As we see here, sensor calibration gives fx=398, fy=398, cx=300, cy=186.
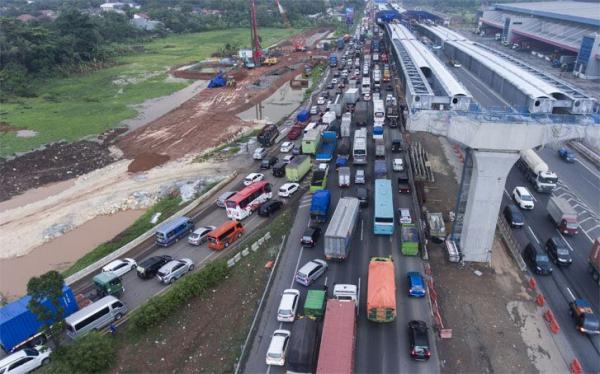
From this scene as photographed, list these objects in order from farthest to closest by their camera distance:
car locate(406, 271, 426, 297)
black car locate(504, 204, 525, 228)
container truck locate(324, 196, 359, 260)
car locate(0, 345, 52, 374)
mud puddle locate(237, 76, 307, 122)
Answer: mud puddle locate(237, 76, 307, 122), black car locate(504, 204, 525, 228), container truck locate(324, 196, 359, 260), car locate(406, 271, 426, 297), car locate(0, 345, 52, 374)

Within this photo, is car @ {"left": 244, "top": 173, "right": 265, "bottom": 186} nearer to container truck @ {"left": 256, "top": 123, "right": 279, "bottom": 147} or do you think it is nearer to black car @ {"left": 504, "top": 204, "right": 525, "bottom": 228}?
container truck @ {"left": 256, "top": 123, "right": 279, "bottom": 147}

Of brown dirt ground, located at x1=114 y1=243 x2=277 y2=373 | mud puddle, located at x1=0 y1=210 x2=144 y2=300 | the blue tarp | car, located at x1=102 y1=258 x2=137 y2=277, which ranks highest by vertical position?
the blue tarp

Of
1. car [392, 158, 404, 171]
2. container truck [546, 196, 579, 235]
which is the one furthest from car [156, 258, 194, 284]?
container truck [546, 196, 579, 235]

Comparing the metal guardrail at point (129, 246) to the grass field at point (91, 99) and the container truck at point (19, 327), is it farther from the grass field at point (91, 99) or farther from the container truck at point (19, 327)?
the grass field at point (91, 99)

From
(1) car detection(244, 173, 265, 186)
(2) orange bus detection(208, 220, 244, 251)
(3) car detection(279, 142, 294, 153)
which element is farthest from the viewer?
(3) car detection(279, 142, 294, 153)

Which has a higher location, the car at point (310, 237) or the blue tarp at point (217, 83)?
the blue tarp at point (217, 83)

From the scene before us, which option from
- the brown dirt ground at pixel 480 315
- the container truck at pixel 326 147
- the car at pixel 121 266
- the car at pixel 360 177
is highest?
the container truck at pixel 326 147

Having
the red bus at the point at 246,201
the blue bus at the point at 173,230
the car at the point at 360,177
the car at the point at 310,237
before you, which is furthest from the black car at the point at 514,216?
the blue bus at the point at 173,230
